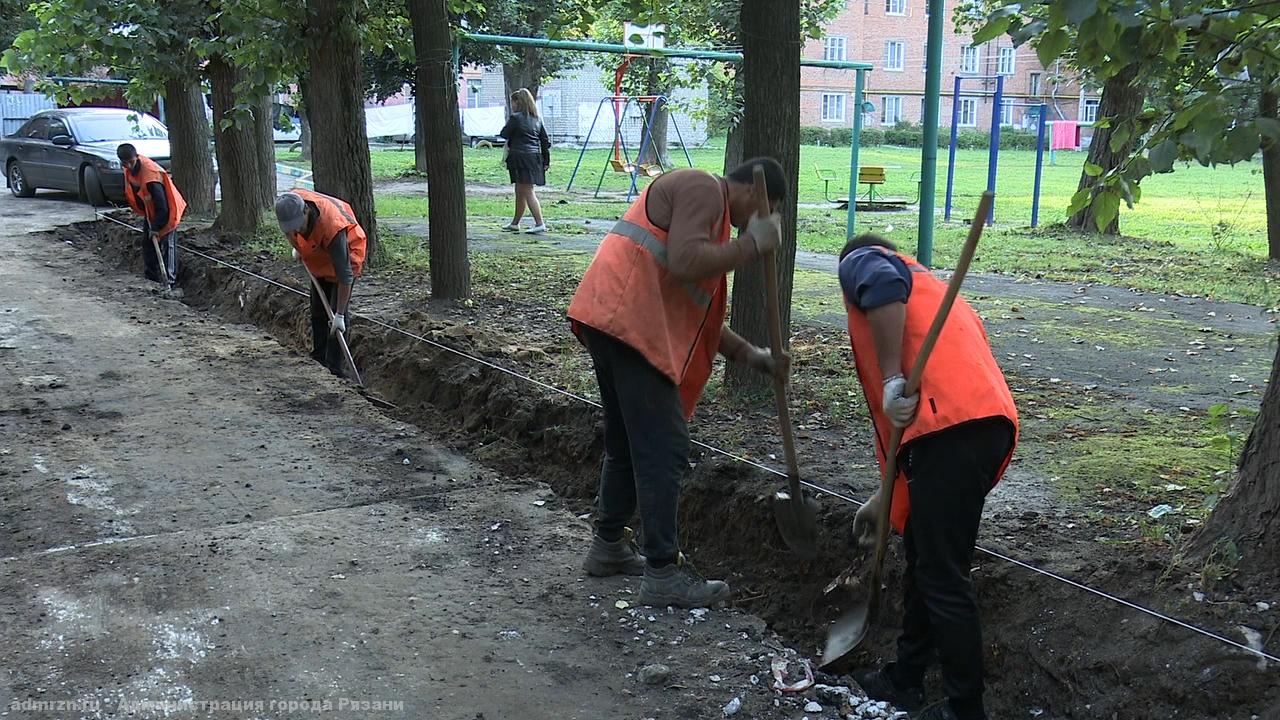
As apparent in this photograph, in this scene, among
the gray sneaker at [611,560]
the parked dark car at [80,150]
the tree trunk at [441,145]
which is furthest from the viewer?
the parked dark car at [80,150]

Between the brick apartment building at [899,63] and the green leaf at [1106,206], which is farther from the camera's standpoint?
the brick apartment building at [899,63]

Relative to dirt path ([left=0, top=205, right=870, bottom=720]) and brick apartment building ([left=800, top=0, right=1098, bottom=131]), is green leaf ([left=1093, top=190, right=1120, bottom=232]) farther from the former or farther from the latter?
brick apartment building ([left=800, top=0, right=1098, bottom=131])

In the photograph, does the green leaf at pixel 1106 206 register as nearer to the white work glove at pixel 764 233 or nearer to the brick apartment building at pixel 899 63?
the white work glove at pixel 764 233

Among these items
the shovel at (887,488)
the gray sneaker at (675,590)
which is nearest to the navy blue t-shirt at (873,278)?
the shovel at (887,488)

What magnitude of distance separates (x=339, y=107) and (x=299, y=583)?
7799 millimetres

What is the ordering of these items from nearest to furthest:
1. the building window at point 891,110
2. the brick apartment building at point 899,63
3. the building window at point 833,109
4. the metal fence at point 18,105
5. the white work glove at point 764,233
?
the white work glove at point 764,233 → the metal fence at point 18,105 → the brick apartment building at point 899,63 → the building window at point 833,109 → the building window at point 891,110

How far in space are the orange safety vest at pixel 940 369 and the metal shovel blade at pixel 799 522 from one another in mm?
966

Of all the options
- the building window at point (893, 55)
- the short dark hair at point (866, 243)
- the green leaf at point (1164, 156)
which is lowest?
the short dark hair at point (866, 243)

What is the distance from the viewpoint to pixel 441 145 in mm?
9820

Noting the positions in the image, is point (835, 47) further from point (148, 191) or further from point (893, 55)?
point (148, 191)

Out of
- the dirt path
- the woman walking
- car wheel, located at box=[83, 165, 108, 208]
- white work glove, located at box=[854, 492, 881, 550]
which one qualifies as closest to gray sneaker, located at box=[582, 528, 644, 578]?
the dirt path

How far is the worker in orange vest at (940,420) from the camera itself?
11.1 feet

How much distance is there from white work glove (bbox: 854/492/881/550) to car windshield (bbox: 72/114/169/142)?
19.4 m

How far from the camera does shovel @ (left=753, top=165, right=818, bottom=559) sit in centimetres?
415
